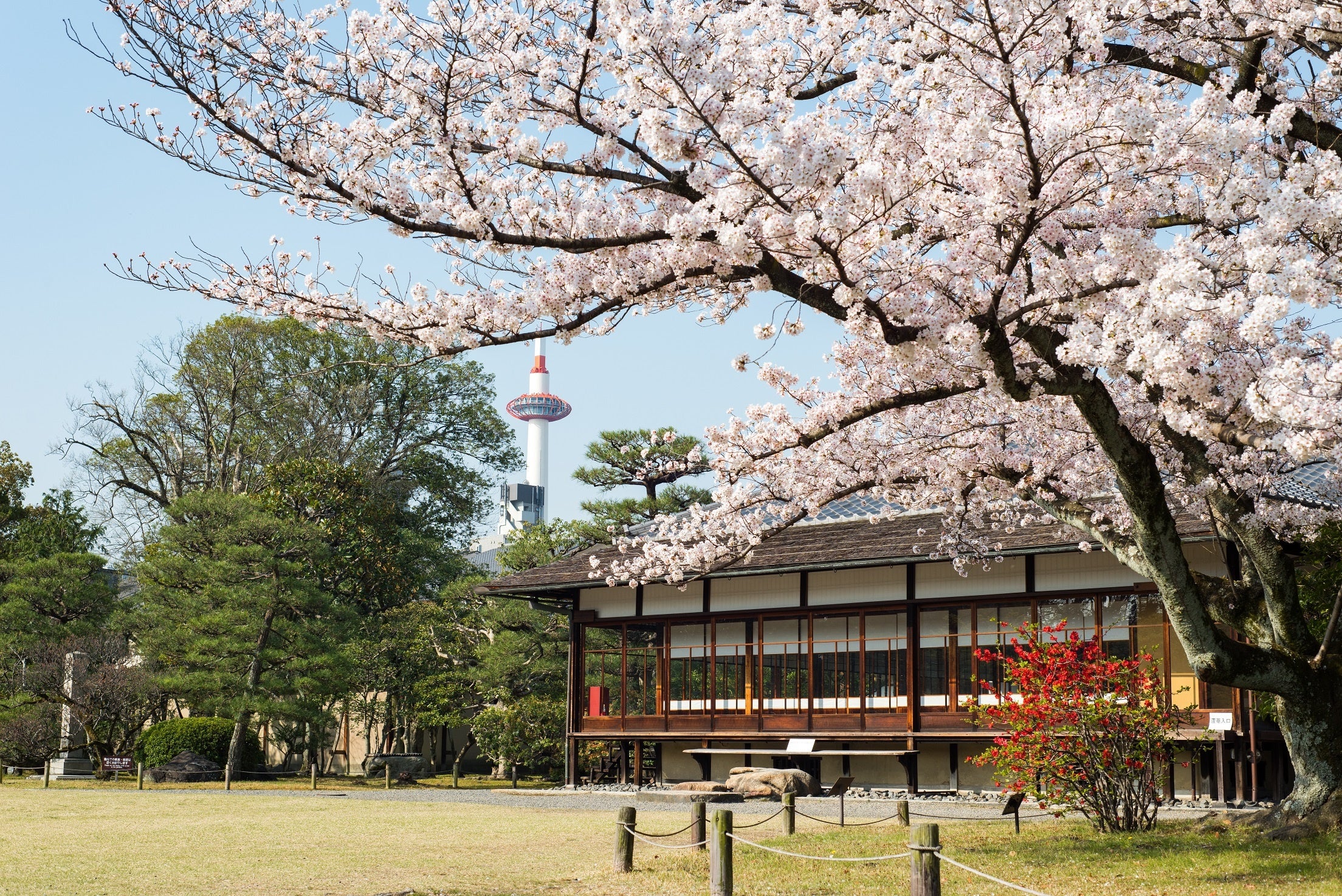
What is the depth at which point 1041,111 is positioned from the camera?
7148 mm

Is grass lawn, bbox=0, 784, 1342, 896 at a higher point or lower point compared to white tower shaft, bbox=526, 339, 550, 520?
lower

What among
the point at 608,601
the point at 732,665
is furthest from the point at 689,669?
the point at 608,601

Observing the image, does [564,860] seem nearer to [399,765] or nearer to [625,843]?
[625,843]

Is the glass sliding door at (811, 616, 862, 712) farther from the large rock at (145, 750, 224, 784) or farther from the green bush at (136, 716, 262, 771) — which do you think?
the green bush at (136, 716, 262, 771)

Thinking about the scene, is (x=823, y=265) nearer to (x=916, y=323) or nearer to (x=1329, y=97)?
(x=916, y=323)

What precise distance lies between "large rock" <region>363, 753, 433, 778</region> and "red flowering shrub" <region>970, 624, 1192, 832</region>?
16.8m

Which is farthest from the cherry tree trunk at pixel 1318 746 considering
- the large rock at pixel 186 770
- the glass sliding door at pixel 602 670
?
the large rock at pixel 186 770

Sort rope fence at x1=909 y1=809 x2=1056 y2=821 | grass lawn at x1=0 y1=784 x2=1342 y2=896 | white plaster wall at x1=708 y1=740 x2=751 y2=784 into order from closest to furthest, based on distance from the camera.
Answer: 1. grass lawn at x1=0 y1=784 x2=1342 y2=896
2. rope fence at x1=909 y1=809 x2=1056 y2=821
3. white plaster wall at x1=708 y1=740 x2=751 y2=784

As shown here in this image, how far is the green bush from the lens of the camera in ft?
81.5

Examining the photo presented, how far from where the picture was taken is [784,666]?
2030cm

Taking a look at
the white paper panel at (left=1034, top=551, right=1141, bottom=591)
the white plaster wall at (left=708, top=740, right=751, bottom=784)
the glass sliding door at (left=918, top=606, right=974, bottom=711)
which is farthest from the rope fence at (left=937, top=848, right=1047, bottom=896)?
the white plaster wall at (left=708, top=740, right=751, bottom=784)

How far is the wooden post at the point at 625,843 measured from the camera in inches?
382

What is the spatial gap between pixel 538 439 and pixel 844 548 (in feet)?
200

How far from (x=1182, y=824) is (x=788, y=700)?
9.03m
